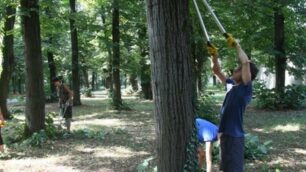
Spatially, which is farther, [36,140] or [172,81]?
[36,140]

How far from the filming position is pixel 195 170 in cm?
544

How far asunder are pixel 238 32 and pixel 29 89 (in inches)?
450

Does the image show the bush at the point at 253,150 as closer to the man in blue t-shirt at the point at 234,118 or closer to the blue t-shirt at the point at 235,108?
the man in blue t-shirt at the point at 234,118

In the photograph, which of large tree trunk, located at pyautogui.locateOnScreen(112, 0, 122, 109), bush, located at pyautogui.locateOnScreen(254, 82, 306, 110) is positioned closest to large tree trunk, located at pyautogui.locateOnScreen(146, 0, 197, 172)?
bush, located at pyautogui.locateOnScreen(254, 82, 306, 110)

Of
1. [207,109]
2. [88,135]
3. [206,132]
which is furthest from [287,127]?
[206,132]

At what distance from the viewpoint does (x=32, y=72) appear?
11961mm

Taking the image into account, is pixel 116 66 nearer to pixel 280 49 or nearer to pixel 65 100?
pixel 280 49

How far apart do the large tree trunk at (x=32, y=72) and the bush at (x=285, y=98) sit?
12.1 metres

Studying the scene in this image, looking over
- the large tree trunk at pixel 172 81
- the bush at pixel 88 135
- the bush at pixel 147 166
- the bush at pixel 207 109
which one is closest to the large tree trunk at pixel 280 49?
the bush at pixel 207 109

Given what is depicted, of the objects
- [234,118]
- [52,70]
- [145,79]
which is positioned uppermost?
[52,70]

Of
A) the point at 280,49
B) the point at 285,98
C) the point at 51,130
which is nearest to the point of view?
the point at 51,130

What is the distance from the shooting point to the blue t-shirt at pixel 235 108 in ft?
17.4

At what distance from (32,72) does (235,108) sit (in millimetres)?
7785

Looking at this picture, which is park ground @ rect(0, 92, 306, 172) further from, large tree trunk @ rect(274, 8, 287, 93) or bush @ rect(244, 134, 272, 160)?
large tree trunk @ rect(274, 8, 287, 93)
